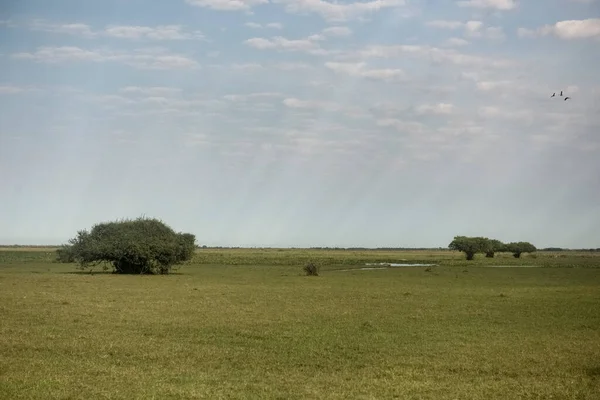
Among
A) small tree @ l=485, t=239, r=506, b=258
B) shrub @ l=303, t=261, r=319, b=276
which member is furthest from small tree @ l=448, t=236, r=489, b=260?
shrub @ l=303, t=261, r=319, b=276

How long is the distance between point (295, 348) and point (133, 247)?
5024cm

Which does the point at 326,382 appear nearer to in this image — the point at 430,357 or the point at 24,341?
the point at 430,357

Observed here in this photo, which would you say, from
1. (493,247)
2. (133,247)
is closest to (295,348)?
(133,247)

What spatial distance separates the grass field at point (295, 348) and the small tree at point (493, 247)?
104859 mm

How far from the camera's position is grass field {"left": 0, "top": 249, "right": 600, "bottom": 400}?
14.7m

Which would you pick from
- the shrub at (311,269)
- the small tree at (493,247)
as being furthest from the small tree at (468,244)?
the shrub at (311,269)

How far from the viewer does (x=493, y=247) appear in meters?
144

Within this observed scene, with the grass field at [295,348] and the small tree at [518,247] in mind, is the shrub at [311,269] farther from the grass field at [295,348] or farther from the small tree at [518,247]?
the small tree at [518,247]

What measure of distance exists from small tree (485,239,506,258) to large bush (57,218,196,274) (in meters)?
83.6

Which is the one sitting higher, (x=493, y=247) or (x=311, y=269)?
(x=493, y=247)

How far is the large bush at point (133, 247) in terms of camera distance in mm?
67500

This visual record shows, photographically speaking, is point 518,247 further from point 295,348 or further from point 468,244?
point 295,348

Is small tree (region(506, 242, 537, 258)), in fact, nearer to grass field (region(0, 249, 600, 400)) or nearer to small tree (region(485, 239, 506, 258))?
small tree (region(485, 239, 506, 258))

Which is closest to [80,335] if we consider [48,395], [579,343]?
[48,395]
